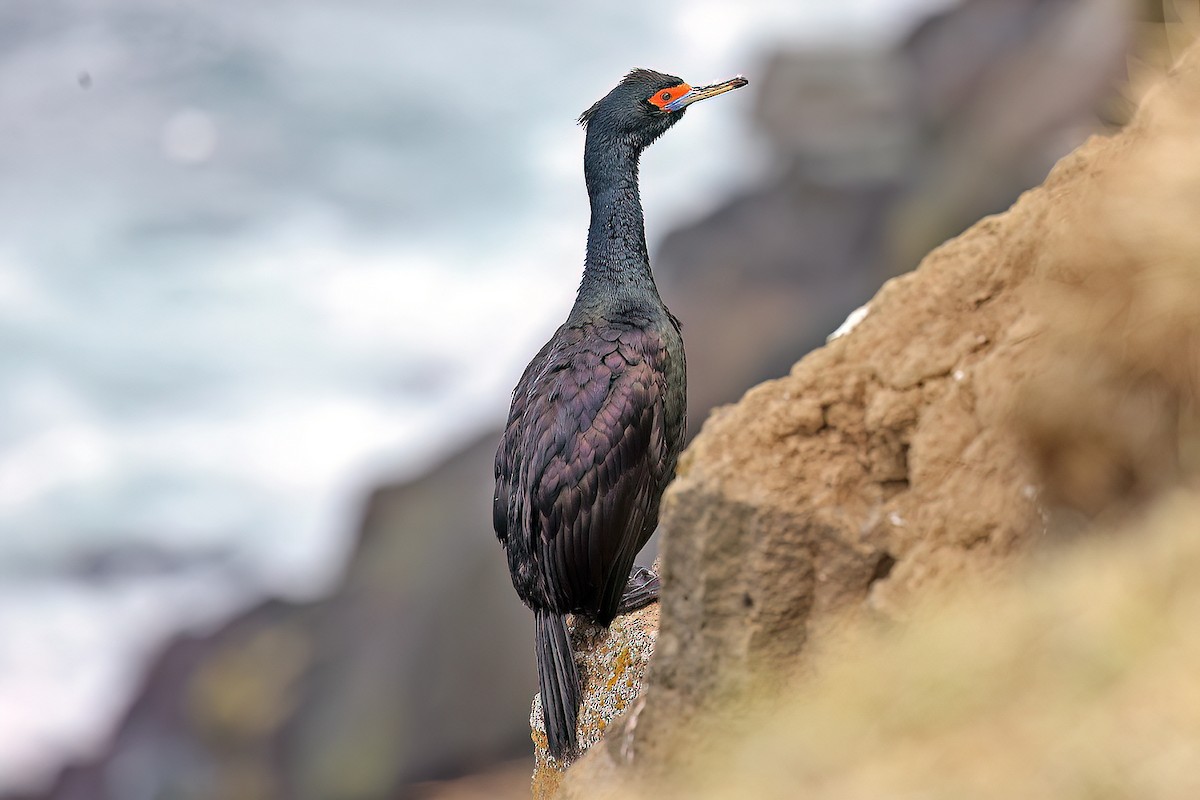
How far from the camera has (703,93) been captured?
17.0 feet

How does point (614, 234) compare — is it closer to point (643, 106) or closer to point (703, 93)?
point (643, 106)

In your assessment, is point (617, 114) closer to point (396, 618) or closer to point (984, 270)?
point (984, 270)

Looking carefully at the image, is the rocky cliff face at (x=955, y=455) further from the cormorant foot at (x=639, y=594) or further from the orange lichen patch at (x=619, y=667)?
the cormorant foot at (x=639, y=594)

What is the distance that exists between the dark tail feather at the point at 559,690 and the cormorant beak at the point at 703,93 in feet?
8.33

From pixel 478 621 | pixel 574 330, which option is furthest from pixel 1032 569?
pixel 478 621

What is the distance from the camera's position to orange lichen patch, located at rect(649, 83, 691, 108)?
5.08 m

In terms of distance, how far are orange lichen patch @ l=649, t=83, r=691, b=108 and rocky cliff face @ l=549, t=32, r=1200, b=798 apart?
2821mm

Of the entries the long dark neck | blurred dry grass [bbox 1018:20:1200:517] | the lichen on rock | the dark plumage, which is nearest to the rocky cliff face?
blurred dry grass [bbox 1018:20:1200:517]

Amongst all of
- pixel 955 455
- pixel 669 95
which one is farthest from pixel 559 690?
pixel 669 95

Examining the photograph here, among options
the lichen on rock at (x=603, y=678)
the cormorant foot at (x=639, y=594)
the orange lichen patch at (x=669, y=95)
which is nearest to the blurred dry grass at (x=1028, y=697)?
the lichen on rock at (x=603, y=678)

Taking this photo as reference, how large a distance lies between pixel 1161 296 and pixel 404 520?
12.8 meters

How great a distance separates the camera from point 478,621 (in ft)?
40.3

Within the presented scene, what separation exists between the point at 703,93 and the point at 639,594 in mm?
2440

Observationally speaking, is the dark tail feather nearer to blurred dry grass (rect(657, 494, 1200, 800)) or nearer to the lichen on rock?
the lichen on rock
